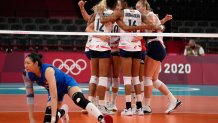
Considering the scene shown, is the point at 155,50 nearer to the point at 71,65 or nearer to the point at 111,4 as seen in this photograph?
the point at 111,4

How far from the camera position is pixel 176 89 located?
13.5 m

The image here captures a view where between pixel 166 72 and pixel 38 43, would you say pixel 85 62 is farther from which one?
pixel 38 43

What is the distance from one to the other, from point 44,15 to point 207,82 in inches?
359

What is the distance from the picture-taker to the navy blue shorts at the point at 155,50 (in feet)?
28.4

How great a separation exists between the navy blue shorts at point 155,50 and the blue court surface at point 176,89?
3.78 meters

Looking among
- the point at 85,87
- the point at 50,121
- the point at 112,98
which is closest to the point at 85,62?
the point at 85,87

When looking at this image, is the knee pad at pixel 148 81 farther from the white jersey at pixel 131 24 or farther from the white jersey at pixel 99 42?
the white jersey at pixel 99 42

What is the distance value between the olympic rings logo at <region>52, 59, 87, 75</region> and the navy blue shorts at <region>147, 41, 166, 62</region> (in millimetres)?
5783

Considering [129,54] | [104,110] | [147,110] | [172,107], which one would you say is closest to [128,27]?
[129,54]

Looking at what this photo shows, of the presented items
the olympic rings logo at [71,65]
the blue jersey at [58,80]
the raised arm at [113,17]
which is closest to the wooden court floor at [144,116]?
the blue jersey at [58,80]

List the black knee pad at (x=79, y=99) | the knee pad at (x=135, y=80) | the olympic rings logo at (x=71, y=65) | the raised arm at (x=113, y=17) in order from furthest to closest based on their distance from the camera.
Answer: the olympic rings logo at (x=71, y=65), the knee pad at (x=135, y=80), the raised arm at (x=113, y=17), the black knee pad at (x=79, y=99)

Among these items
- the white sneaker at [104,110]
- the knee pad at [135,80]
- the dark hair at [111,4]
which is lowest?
the white sneaker at [104,110]

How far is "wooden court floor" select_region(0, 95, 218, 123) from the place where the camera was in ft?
25.1

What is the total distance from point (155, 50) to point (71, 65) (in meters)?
5.91
